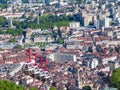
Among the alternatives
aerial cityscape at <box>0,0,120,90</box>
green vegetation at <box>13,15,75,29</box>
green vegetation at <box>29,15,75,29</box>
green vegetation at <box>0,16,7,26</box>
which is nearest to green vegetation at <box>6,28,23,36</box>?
aerial cityscape at <box>0,0,120,90</box>

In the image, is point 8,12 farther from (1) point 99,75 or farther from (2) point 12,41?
(1) point 99,75

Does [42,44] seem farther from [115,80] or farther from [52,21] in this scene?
[115,80]

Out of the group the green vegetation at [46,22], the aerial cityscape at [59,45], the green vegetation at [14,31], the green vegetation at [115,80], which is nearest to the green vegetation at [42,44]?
the aerial cityscape at [59,45]

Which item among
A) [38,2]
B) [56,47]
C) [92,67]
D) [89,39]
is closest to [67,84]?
[92,67]

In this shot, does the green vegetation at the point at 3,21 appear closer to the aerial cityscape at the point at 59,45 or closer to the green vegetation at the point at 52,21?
the aerial cityscape at the point at 59,45

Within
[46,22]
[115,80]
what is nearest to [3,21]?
[46,22]

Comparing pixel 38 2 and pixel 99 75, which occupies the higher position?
pixel 99 75

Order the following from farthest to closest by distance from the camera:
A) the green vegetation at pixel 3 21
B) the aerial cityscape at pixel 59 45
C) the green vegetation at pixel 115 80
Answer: the green vegetation at pixel 3 21 < the aerial cityscape at pixel 59 45 < the green vegetation at pixel 115 80

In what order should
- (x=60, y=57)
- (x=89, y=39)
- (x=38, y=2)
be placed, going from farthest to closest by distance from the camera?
(x=38, y=2)
(x=89, y=39)
(x=60, y=57)
